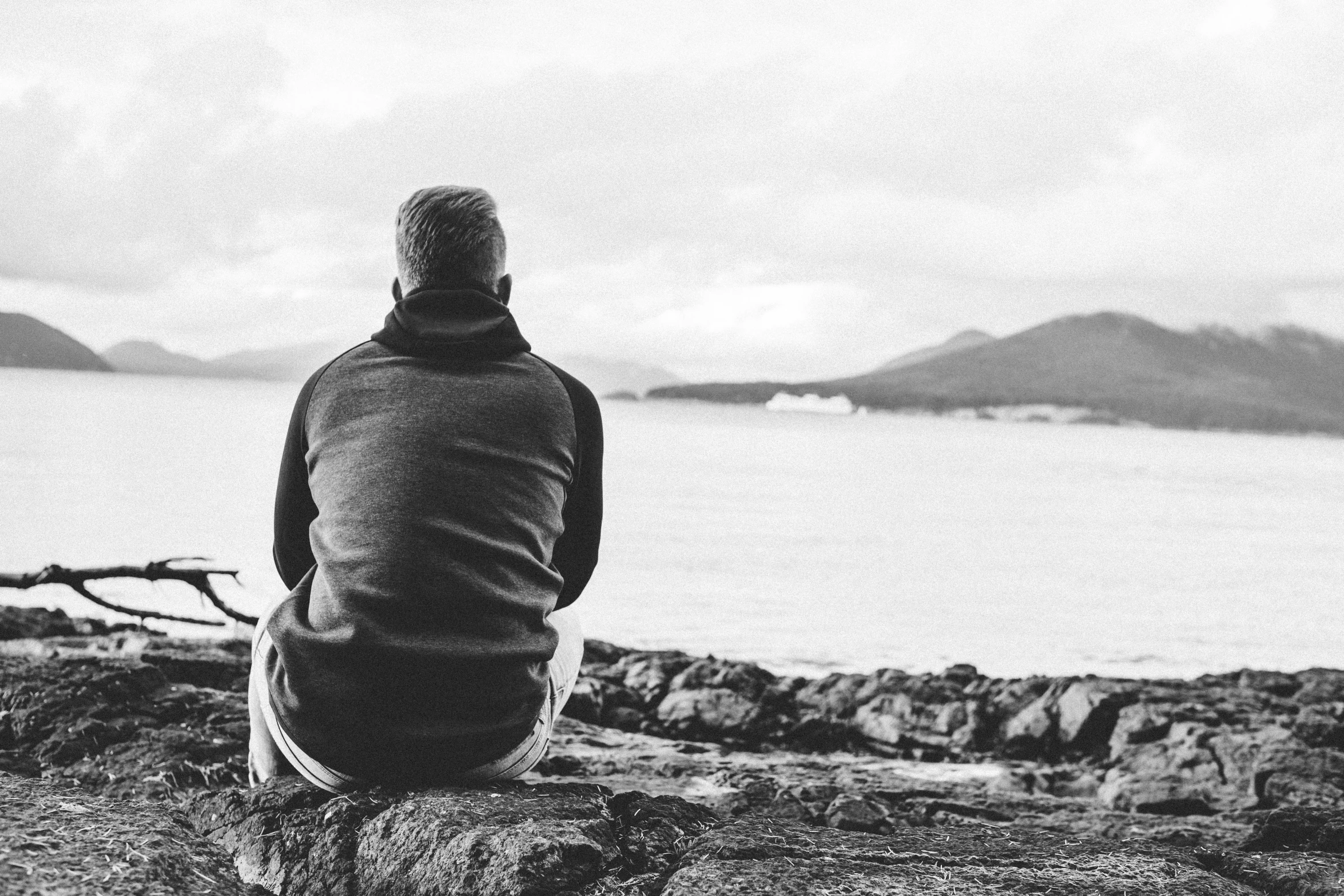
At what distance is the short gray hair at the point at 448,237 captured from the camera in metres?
3.22

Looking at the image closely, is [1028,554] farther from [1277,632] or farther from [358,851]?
[358,851]

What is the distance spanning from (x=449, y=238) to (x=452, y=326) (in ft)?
0.84

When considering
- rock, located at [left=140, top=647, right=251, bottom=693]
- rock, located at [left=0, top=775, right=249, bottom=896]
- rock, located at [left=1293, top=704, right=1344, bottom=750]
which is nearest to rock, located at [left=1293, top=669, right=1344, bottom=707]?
rock, located at [left=1293, top=704, right=1344, bottom=750]

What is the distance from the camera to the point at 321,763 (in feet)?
10.6

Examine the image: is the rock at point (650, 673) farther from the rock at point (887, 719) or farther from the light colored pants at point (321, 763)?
the light colored pants at point (321, 763)

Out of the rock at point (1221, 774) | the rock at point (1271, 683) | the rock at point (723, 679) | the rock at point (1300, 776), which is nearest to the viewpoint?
the rock at point (1300, 776)

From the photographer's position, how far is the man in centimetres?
295

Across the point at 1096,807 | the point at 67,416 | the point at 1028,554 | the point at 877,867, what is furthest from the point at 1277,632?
the point at 67,416

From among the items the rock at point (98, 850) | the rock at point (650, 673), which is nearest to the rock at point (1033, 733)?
the rock at point (650, 673)

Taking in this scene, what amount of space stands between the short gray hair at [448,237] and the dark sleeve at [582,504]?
0.36 metres

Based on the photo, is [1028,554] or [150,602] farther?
[1028,554]

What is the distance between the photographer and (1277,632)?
2227 centimetres

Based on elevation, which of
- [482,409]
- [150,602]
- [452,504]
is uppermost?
[482,409]

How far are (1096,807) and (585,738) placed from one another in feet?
11.8
